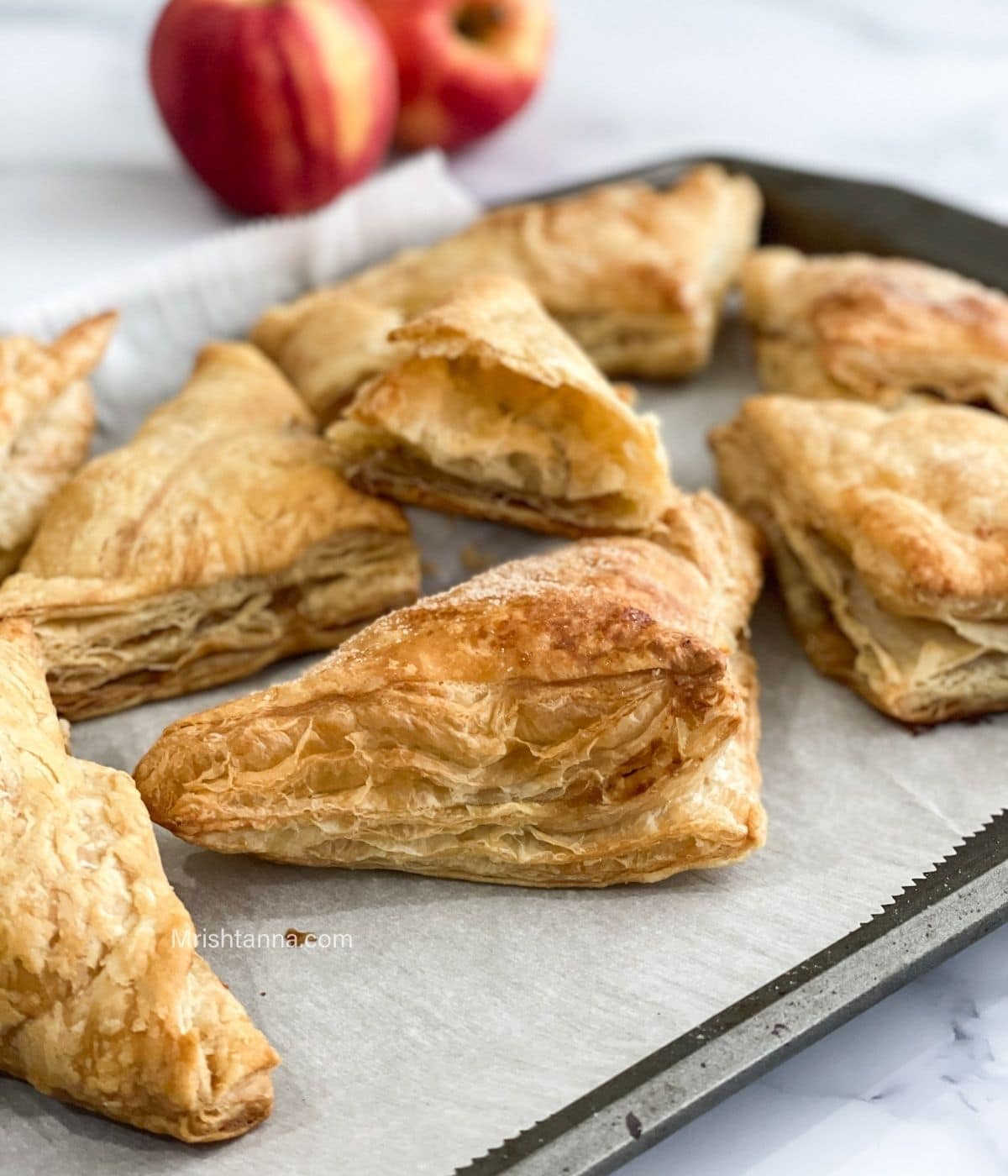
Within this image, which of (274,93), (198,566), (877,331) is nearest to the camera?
(198,566)

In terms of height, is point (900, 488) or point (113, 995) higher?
Result: point (900, 488)

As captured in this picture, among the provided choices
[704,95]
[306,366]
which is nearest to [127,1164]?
[306,366]

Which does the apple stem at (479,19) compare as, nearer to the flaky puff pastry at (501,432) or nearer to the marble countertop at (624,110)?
the marble countertop at (624,110)

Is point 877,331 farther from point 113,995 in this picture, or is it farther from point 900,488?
point 113,995

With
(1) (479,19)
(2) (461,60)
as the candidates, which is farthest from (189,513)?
(1) (479,19)

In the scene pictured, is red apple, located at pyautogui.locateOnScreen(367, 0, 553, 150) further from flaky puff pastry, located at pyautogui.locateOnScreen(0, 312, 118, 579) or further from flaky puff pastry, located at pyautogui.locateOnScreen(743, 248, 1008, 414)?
flaky puff pastry, located at pyautogui.locateOnScreen(0, 312, 118, 579)

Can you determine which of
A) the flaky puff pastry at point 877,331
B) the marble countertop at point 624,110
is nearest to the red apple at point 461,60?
the marble countertop at point 624,110

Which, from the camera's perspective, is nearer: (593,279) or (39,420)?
(39,420)
